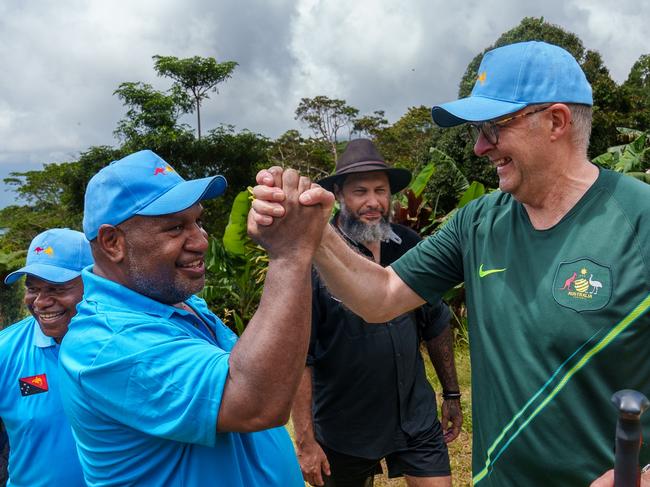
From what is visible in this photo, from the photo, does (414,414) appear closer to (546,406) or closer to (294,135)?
(546,406)

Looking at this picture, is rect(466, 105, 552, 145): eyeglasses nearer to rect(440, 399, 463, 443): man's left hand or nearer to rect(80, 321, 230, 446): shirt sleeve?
rect(80, 321, 230, 446): shirt sleeve

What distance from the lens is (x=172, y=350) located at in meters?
1.47

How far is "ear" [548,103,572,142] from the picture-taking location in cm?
197

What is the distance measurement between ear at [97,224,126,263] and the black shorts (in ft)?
6.93

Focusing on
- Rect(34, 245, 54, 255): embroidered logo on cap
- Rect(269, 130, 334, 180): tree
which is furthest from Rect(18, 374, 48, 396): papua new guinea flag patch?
Rect(269, 130, 334, 180): tree

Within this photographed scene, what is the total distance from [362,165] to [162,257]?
2361 mm

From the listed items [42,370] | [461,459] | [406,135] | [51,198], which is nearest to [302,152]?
[406,135]

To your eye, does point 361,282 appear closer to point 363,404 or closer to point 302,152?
point 363,404

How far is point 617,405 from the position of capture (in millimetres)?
979

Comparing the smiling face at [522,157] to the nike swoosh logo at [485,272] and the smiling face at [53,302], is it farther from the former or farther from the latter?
the smiling face at [53,302]

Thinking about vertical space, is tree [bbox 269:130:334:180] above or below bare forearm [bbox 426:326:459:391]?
above

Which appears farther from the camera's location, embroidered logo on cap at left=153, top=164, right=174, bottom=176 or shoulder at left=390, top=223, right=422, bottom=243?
shoulder at left=390, top=223, right=422, bottom=243

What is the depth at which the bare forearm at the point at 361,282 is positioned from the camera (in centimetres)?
229

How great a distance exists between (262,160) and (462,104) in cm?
2526
